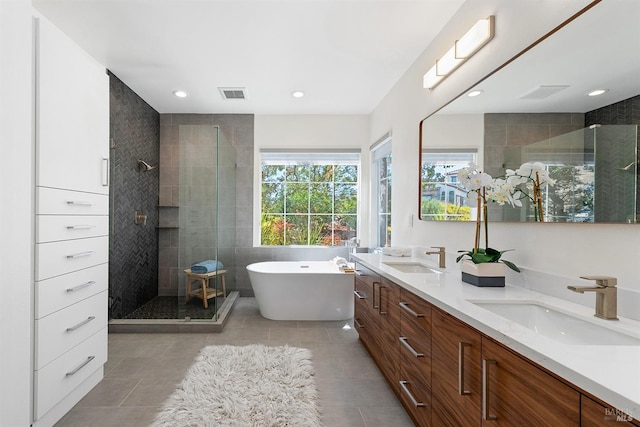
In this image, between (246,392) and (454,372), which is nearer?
(454,372)

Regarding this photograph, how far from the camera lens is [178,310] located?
342 centimetres

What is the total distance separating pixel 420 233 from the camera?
274 centimetres

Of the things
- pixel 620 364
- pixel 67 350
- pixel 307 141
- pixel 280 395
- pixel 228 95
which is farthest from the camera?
pixel 307 141

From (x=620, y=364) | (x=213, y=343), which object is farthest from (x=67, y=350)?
(x=620, y=364)

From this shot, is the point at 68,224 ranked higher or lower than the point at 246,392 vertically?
higher

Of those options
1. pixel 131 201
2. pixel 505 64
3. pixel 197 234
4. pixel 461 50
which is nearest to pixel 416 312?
pixel 505 64

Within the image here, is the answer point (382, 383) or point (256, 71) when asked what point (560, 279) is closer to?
point (382, 383)

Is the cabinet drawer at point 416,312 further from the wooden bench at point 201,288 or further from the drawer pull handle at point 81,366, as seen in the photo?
the wooden bench at point 201,288

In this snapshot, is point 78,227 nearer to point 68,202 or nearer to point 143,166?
point 68,202

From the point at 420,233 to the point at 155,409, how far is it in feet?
7.40

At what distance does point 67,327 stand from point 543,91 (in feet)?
8.83

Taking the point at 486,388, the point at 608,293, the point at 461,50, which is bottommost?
the point at 486,388

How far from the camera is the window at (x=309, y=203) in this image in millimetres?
4492

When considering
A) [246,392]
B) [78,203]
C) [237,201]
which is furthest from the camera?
[237,201]
